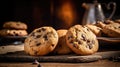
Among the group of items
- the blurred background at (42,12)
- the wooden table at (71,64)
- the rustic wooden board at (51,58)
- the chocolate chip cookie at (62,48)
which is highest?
the blurred background at (42,12)

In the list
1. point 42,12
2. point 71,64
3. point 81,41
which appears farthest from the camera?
point 42,12

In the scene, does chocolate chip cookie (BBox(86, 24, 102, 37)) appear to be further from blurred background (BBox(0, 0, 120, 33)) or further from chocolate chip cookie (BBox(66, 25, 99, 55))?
blurred background (BBox(0, 0, 120, 33))

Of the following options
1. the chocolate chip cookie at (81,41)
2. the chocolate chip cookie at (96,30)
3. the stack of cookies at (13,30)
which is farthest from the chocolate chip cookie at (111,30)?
the stack of cookies at (13,30)

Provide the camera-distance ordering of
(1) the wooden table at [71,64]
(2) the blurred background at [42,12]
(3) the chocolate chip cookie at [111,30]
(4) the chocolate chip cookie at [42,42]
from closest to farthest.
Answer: (1) the wooden table at [71,64]
(4) the chocolate chip cookie at [42,42]
(3) the chocolate chip cookie at [111,30]
(2) the blurred background at [42,12]

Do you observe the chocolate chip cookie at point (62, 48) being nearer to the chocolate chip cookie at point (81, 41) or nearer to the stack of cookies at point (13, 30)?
the chocolate chip cookie at point (81, 41)

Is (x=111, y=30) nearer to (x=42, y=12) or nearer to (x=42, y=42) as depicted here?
(x=42, y=42)

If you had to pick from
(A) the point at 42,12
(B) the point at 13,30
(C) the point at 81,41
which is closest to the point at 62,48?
(C) the point at 81,41
